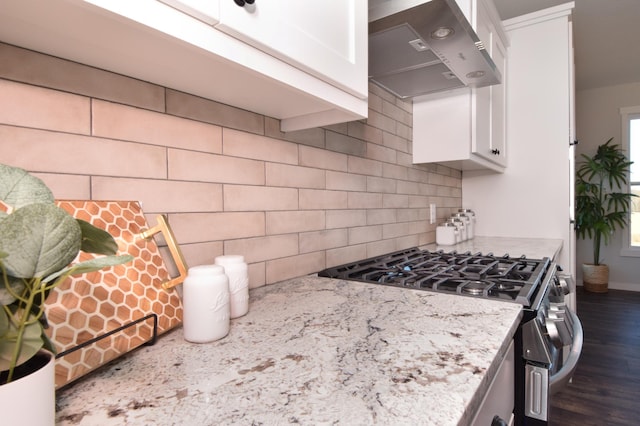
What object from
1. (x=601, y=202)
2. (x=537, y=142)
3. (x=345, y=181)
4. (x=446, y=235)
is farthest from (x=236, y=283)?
(x=601, y=202)

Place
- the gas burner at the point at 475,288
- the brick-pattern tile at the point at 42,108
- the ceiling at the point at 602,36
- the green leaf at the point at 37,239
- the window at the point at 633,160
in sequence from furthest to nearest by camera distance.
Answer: the window at the point at 633,160 → the ceiling at the point at 602,36 → the gas burner at the point at 475,288 → the brick-pattern tile at the point at 42,108 → the green leaf at the point at 37,239

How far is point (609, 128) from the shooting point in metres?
4.73

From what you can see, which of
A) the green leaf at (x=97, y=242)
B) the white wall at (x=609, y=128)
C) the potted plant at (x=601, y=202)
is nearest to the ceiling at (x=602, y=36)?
the white wall at (x=609, y=128)

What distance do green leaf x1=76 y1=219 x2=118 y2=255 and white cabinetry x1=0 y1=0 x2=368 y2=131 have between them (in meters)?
0.29

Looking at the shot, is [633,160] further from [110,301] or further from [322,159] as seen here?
[110,301]

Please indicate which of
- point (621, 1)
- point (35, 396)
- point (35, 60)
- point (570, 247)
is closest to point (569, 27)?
point (621, 1)

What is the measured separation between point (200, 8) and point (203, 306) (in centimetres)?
50

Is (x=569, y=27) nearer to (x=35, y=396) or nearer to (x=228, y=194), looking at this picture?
(x=228, y=194)

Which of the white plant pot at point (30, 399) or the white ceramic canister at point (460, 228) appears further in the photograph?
the white ceramic canister at point (460, 228)

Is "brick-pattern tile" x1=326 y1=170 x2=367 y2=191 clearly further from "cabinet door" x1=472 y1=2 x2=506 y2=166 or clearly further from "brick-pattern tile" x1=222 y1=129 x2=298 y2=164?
"cabinet door" x1=472 y1=2 x2=506 y2=166

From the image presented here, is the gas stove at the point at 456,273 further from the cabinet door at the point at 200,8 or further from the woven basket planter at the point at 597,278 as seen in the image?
the woven basket planter at the point at 597,278

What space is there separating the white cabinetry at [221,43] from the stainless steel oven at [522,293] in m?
0.58

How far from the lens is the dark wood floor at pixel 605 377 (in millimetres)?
1920

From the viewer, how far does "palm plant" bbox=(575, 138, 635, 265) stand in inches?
176
